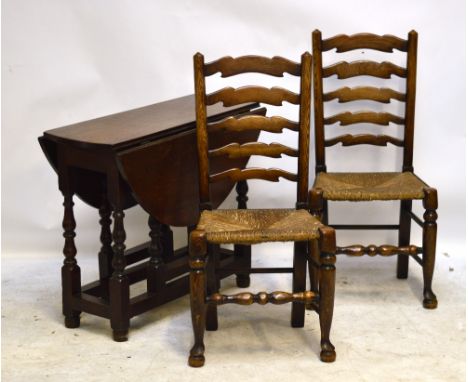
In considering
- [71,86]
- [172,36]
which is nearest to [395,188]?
[172,36]

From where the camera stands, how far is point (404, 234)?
4605mm

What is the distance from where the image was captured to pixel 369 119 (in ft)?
14.9

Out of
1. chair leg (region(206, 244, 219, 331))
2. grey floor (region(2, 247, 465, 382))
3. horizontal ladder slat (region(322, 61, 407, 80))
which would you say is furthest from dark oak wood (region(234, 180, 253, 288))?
horizontal ladder slat (region(322, 61, 407, 80))

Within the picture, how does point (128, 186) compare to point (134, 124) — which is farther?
point (134, 124)

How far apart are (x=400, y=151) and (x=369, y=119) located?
18.2 inches

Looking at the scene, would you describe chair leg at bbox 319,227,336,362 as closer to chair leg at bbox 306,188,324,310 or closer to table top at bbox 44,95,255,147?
chair leg at bbox 306,188,324,310

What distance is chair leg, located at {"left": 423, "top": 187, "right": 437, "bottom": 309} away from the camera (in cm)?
412

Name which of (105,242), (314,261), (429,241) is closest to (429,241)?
(429,241)

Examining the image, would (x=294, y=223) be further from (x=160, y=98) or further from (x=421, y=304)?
(x=160, y=98)

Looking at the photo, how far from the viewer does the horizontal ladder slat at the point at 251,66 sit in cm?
383

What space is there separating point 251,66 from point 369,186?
884 mm

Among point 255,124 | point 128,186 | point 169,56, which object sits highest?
point 169,56

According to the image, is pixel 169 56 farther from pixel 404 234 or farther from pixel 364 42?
pixel 404 234

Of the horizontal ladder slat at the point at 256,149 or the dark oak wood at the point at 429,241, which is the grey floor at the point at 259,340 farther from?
the horizontal ladder slat at the point at 256,149
